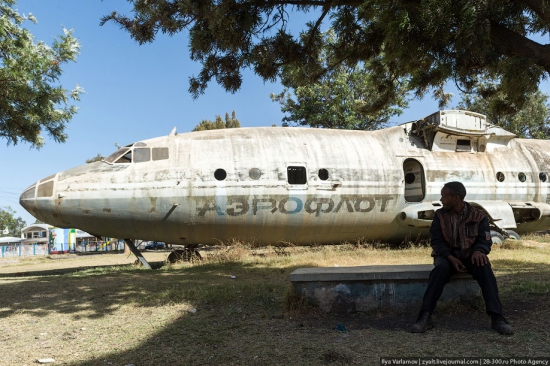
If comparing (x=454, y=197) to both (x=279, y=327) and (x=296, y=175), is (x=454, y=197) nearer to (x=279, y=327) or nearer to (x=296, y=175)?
(x=279, y=327)

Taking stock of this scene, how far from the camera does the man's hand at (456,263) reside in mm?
4678

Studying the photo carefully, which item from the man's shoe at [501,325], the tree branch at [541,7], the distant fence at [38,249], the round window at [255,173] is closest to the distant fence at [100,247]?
the distant fence at [38,249]

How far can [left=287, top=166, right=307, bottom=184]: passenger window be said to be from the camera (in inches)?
472

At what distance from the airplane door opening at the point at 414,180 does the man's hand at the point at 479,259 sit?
9.24 m

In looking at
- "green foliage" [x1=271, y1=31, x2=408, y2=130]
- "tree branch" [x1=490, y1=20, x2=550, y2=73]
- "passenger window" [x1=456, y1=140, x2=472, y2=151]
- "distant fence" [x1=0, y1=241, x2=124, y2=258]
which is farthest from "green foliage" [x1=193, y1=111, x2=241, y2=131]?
"tree branch" [x1=490, y1=20, x2=550, y2=73]

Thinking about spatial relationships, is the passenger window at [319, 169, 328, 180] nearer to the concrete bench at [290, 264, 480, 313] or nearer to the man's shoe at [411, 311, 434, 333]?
the concrete bench at [290, 264, 480, 313]

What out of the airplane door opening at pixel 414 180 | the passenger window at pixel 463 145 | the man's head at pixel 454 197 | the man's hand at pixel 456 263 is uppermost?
the passenger window at pixel 463 145

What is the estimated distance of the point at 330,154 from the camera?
41.2 ft

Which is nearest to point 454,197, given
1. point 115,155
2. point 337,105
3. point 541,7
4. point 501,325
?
point 501,325

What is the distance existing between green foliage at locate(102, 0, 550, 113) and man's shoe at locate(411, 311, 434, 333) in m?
3.86

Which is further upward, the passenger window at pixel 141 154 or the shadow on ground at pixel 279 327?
the passenger window at pixel 141 154

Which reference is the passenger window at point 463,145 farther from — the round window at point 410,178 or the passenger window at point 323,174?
the passenger window at point 323,174

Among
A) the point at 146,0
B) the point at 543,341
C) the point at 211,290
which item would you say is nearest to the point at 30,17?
the point at 146,0

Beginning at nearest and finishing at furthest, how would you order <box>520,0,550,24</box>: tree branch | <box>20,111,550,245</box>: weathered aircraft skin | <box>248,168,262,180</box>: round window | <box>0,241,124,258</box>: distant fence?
<box>520,0,550,24</box>: tree branch < <box>20,111,550,245</box>: weathered aircraft skin < <box>248,168,262,180</box>: round window < <box>0,241,124,258</box>: distant fence
